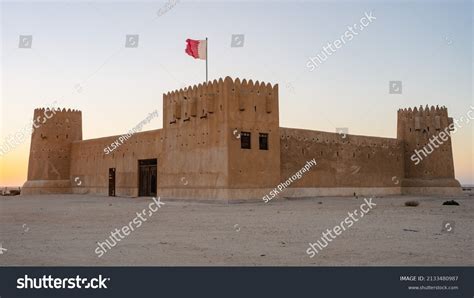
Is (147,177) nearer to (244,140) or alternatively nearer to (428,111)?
(244,140)

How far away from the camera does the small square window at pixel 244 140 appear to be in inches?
1030

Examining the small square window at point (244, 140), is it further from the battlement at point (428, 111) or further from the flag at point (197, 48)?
the battlement at point (428, 111)

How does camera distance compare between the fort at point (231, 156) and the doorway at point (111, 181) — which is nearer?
the fort at point (231, 156)

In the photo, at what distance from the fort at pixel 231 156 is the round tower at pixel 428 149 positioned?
0.08 m

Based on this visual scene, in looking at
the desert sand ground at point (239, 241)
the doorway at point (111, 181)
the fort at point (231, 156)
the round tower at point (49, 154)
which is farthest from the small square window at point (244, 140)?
the round tower at point (49, 154)

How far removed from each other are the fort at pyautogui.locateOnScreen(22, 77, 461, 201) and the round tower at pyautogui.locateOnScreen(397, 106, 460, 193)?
0.08 m

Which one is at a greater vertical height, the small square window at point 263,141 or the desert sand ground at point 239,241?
the small square window at point 263,141

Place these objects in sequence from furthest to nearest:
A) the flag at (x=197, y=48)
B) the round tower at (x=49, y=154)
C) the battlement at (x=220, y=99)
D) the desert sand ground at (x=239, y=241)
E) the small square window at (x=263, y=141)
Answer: the round tower at (x=49, y=154) < the flag at (x=197, y=48) < the small square window at (x=263, y=141) < the battlement at (x=220, y=99) < the desert sand ground at (x=239, y=241)

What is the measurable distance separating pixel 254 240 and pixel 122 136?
88.3 ft

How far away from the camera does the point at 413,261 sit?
8.37 metres

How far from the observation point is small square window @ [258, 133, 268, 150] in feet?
89.4

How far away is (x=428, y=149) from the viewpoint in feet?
124

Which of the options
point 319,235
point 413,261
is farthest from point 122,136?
point 413,261
